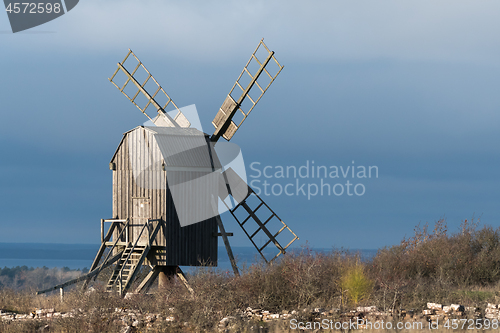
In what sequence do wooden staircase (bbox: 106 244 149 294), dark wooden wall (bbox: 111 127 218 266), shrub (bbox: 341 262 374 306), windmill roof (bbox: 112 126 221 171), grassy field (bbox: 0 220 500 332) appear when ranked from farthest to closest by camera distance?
windmill roof (bbox: 112 126 221 171)
dark wooden wall (bbox: 111 127 218 266)
wooden staircase (bbox: 106 244 149 294)
shrub (bbox: 341 262 374 306)
grassy field (bbox: 0 220 500 332)

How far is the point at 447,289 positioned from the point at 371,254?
3.43 m

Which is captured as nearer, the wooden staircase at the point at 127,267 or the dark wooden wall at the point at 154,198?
the wooden staircase at the point at 127,267

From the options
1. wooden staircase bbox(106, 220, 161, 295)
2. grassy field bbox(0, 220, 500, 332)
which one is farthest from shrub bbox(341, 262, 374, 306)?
wooden staircase bbox(106, 220, 161, 295)

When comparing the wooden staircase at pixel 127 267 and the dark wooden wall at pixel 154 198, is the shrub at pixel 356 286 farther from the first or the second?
the wooden staircase at pixel 127 267

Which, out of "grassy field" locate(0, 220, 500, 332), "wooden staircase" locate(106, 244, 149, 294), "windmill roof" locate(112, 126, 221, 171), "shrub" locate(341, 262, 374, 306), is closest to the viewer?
"grassy field" locate(0, 220, 500, 332)

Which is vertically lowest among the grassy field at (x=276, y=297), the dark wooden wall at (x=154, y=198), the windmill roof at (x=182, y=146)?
the grassy field at (x=276, y=297)

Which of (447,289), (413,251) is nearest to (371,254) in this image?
(413,251)

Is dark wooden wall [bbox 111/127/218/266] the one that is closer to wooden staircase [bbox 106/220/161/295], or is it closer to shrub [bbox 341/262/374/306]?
wooden staircase [bbox 106/220/161/295]

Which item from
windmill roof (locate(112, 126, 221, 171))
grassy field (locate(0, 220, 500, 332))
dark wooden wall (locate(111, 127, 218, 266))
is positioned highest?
windmill roof (locate(112, 126, 221, 171))

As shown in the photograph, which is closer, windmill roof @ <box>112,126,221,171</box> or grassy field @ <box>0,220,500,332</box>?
grassy field @ <box>0,220,500,332</box>

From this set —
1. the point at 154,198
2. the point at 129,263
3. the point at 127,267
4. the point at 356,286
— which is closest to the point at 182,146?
the point at 154,198

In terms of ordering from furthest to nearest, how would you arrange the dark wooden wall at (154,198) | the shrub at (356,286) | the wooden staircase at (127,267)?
the dark wooden wall at (154,198), the wooden staircase at (127,267), the shrub at (356,286)

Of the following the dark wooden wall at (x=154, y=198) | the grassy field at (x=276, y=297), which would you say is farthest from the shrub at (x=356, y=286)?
the dark wooden wall at (x=154, y=198)

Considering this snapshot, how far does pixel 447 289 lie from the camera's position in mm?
18125
